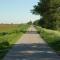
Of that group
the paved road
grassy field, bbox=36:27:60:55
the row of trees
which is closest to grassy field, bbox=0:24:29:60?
the paved road

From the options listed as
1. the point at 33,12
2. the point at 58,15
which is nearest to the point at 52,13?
the point at 58,15

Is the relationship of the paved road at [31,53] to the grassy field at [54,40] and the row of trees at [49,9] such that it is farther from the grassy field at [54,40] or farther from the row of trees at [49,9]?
the row of trees at [49,9]

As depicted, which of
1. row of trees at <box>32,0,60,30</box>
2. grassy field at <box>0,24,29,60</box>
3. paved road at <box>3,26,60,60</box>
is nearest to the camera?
paved road at <box>3,26,60,60</box>

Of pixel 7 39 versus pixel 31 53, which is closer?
pixel 31 53

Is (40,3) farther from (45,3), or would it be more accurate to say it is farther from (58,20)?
(58,20)

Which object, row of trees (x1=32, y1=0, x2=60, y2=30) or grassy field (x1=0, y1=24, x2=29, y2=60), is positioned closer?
grassy field (x1=0, y1=24, x2=29, y2=60)

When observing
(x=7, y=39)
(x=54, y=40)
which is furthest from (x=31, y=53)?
(x=7, y=39)

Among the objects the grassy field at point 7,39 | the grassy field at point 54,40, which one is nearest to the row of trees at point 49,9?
the grassy field at point 7,39

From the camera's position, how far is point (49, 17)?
70750 mm

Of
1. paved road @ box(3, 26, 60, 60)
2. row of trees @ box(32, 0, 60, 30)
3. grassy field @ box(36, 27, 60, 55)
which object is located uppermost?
row of trees @ box(32, 0, 60, 30)

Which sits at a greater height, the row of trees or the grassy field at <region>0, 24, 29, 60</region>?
the row of trees

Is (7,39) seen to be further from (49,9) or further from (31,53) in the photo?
(49,9)

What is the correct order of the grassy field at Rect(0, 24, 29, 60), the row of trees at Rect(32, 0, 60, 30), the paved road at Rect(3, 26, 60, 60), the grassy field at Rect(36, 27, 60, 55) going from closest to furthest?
the paved road at Rect(3, 26, 60, 60) < the grassy field at Rect(0, 24, 29, 60) < the grassy field at Rect(36, 27, 60, 55) < the row of trees at Rect(32, 0, 60, 30)

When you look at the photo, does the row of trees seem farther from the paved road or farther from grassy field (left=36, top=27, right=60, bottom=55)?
the paved road
